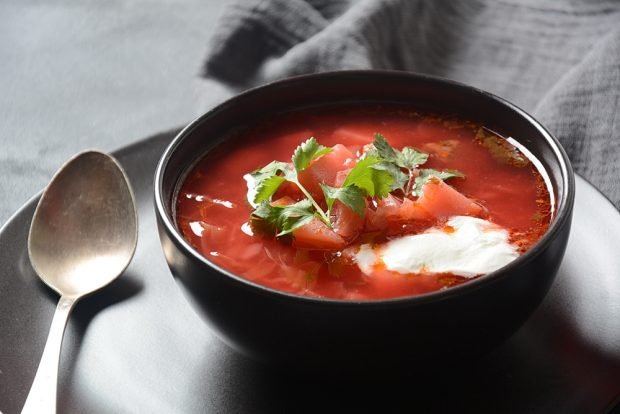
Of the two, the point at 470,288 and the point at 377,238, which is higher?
the point at 470,288

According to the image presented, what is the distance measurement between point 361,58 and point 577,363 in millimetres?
1559

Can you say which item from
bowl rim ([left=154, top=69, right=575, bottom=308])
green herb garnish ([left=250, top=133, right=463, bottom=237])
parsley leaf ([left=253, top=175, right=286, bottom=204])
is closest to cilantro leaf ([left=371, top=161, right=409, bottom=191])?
green herb garnish ([left=250, top=133, right=463, bottom=237])

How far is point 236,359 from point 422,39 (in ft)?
5.95

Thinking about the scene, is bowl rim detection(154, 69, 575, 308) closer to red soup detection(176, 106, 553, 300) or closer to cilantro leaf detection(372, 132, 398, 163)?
red soup detection(176, 106, 553, 300)

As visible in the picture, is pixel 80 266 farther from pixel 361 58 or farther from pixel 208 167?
pixel 361 58

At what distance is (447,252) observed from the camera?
1.74 metres

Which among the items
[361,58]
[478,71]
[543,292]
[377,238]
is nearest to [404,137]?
[377,238]

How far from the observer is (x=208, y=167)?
2.11 meters

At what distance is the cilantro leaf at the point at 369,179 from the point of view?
182 cm

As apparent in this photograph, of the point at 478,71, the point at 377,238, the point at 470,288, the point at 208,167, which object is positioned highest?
the point at 470,288

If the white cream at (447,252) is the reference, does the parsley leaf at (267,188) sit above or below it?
below

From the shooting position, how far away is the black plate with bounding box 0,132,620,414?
1661mm

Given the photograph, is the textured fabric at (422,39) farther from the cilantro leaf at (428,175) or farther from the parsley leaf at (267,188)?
the parsley leaf at (267,188)

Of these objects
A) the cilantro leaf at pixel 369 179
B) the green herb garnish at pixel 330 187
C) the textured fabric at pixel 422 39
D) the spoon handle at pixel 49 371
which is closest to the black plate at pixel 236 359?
the spoon handle at pixel 49 371
